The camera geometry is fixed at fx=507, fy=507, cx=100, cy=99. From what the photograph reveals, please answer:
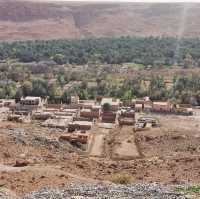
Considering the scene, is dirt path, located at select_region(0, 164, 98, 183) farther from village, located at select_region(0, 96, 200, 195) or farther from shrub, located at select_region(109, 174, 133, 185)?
shrub, located at select_region(109, 174, 133, 185)

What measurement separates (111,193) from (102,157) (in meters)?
18.3

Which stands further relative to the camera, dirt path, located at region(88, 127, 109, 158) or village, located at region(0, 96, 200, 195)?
dirt path, located at region(88, 127, 109, 158)

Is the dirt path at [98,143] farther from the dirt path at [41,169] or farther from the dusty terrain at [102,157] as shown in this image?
the dirt path at [41,169]

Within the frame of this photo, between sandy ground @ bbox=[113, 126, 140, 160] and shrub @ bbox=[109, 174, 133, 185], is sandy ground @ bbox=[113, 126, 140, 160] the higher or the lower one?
the lower one

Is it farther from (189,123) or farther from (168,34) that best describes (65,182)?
(168,34)

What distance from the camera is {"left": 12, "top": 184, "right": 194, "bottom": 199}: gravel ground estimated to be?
60.5 ft

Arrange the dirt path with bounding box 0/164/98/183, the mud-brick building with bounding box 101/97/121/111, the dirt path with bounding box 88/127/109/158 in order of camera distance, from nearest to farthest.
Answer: the dirt path with bounding box 0/164/98/183 → the dirt path with bounding box 88/127/109/158 → the mud-brick building with bounding box 101/97/121/111

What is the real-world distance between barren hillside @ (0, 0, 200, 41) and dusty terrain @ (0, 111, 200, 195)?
79.7m

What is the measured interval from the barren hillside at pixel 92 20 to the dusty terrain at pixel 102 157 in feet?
261

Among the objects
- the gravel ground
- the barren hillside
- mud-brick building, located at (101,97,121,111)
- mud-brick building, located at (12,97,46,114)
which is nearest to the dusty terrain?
the gravel ground

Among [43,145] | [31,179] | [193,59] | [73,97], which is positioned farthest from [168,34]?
[31,179]

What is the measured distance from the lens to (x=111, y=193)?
19.0 meters

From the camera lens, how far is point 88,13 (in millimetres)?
143375

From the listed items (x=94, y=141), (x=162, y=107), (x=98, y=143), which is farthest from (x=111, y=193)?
(x=162, y=107)
